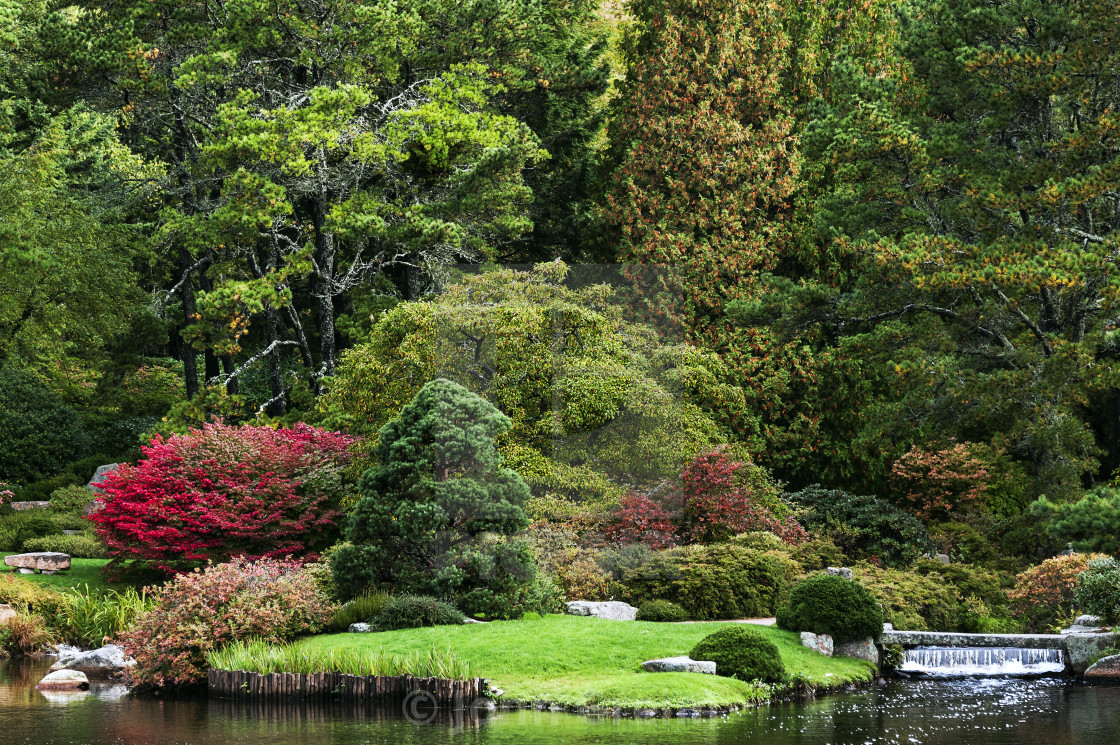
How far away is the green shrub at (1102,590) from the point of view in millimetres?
15922

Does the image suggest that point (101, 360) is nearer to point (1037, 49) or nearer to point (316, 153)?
point (316, 153)

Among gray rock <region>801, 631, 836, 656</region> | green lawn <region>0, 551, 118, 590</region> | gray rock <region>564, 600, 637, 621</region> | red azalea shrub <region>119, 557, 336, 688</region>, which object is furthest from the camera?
green lawn <region>0, 551, 118, 590</region>

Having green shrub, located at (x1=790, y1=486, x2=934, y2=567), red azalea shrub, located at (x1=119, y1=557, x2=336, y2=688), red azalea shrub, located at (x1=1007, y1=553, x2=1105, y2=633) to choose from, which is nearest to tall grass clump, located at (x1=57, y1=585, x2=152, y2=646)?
red azalea shrub, located at (x1=119, y1=557, x2=336, y2=688)

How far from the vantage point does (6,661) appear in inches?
683

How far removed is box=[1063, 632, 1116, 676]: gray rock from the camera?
A: 15.3 m

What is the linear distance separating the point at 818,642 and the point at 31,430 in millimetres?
20512

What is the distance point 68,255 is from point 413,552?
15532mm

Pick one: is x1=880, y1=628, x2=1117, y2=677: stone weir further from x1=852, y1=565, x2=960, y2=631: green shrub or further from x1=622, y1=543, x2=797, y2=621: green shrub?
x1=622, y1=543, x2=797, y2=621: green shrub

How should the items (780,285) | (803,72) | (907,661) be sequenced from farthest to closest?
(803,72) → (780,285) → (907,661)

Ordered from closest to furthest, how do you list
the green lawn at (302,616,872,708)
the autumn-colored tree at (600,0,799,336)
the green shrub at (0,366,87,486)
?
the green lawn at (302,616,872,708) < the autumn-colored tree at (600,0,799,336) < the green shrub at (0,366,87,486)

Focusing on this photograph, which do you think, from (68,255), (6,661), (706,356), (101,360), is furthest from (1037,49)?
(101,360)

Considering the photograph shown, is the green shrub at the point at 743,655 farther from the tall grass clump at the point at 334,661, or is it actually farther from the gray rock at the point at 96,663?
the gray rock at the point at 96,663

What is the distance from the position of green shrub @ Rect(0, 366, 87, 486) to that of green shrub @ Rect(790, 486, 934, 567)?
1836 centimetres

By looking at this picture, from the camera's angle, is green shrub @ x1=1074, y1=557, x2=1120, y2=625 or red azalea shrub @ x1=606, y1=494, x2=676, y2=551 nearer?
green shrub @ x1=1074, y1=557, x2=1120, y2=625
